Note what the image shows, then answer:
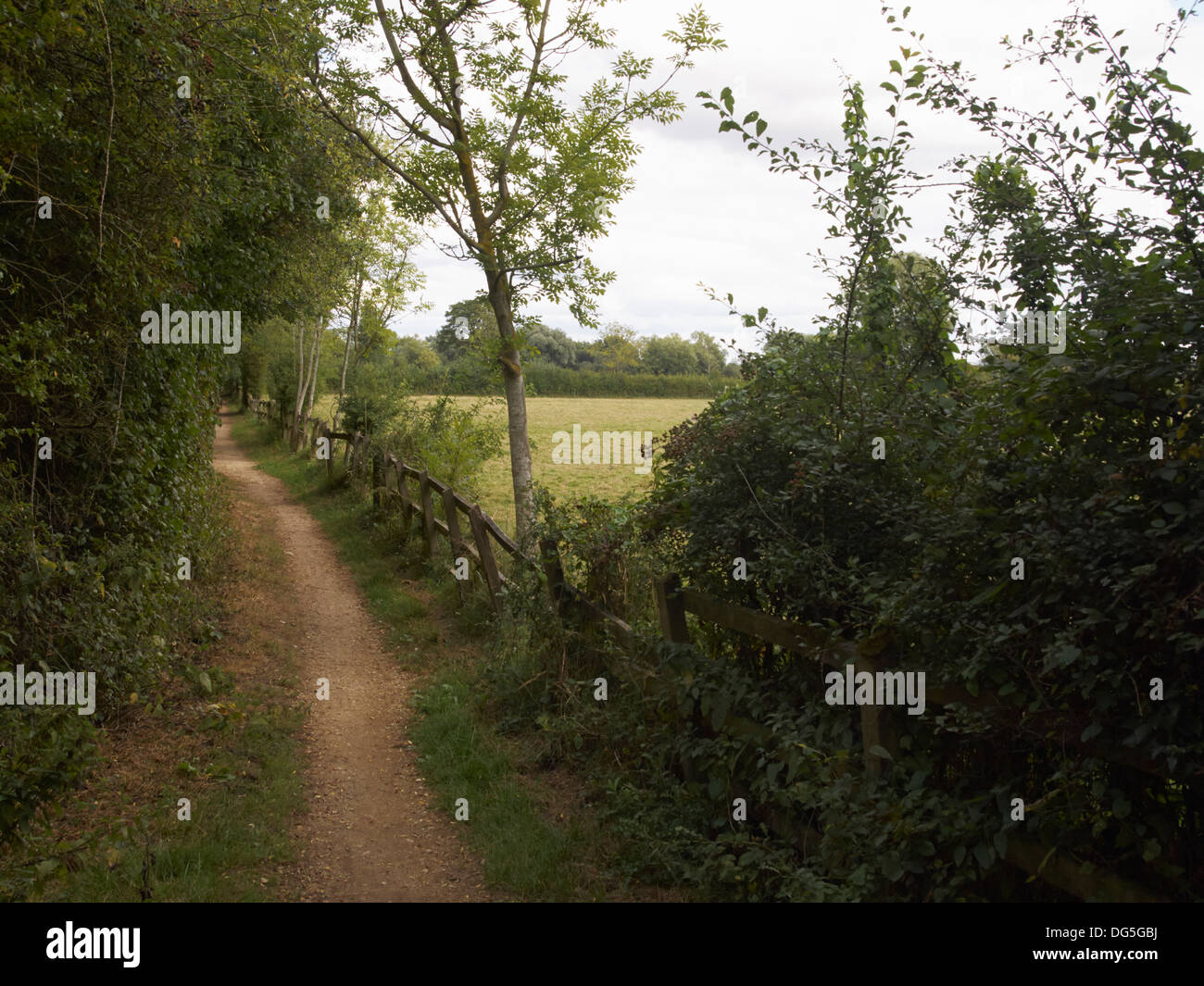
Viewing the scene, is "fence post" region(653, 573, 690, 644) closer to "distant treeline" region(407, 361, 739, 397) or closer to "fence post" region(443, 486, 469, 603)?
"distant treeline" region(407, 361, 739, 397)

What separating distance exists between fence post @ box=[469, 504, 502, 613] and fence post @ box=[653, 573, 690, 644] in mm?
3720

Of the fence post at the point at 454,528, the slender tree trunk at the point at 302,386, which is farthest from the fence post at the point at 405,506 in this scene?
the slender tree trunk at the point at 302,386

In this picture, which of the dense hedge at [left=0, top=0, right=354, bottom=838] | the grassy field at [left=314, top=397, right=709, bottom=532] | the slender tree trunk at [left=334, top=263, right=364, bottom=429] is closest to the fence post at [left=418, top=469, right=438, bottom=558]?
the grassy field at [left=314, top=397, right=709, bottom=532]

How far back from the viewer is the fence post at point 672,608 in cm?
526

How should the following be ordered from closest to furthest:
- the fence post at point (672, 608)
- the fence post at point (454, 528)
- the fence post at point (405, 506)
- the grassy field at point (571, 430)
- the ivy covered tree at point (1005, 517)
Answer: the ivy covered tree at point (1005, 517) < the fence post at point (672, 608) < the fence post at point (454, 528) < the fence post at point (405, 506) < the grassy field at point (571, 430)

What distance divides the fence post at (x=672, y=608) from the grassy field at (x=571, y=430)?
975 millimetres

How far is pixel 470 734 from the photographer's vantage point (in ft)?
21.9

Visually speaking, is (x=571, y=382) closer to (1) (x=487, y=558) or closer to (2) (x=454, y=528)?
(2) (x=454, y=528)

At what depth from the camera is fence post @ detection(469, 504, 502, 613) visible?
8852 mm

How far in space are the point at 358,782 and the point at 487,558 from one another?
3230mm

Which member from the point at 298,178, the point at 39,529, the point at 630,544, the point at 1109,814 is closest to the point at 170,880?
the point at 39,529

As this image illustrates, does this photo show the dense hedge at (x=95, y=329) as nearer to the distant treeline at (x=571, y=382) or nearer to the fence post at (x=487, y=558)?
the fence post at (x=487, y=558)

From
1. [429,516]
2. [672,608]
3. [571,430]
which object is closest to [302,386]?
[571,430]

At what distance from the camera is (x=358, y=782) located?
6191 millimetres
